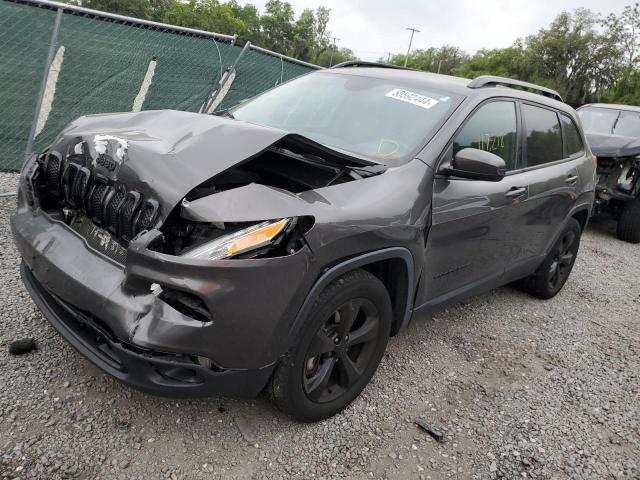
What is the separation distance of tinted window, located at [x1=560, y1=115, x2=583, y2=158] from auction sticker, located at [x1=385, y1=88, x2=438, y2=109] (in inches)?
65.1

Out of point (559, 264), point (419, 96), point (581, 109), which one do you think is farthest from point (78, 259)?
point (581, 109)

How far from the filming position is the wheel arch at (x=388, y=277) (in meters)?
1.99

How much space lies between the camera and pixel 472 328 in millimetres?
3727

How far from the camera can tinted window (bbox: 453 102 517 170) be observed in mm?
2811

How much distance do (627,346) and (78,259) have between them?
3.96 metres

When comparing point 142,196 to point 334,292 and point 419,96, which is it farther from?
point 419,96

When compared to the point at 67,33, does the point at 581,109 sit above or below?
above

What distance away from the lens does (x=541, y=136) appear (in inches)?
141

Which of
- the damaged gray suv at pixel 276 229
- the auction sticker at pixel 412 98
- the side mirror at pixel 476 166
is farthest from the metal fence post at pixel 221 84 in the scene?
the side mirror at pixel 476 166

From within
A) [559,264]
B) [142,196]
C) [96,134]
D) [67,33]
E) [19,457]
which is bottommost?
[19,457]

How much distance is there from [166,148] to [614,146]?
6.83 m

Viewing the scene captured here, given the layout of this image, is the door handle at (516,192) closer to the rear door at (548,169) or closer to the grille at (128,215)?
the rear door at (548,169)

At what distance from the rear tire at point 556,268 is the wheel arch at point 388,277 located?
83.3 inches

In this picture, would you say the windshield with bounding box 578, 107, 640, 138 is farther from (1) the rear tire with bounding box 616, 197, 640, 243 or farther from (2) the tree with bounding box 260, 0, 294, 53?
(2) the tree with bounding box 260, 0, 294, 53
